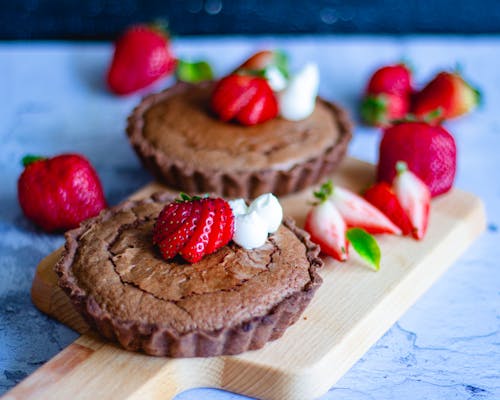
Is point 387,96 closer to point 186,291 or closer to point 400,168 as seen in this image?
point 400,168

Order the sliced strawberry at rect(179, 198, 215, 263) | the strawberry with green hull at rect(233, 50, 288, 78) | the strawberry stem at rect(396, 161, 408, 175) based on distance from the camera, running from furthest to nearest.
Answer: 1. the strawberry with green hull at rect(233, 50, 288, 78)
2. the strawberry stem at rect(396, 161, 408, 175)
3. the sliced strawberry at rect(179, 198, 215, 263)

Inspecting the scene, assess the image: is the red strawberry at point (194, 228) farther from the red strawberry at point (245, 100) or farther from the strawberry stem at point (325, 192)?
the red strawberry at point (245, 100)

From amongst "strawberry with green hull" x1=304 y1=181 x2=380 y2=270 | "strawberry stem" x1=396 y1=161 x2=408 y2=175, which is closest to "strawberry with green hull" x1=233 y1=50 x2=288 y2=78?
"strawberry stem" x1=396 y1=161 x2=408 y2=175

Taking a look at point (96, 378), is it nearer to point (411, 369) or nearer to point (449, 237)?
point (411, 369)

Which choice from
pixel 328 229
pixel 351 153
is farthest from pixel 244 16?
pixel 328 229

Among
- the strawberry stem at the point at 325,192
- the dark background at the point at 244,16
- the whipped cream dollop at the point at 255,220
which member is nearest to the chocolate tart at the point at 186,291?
the whipped cream dollop at the point at 255,220

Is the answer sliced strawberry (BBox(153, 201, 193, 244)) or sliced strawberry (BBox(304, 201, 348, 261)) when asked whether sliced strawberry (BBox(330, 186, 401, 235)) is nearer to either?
sliced strawberry (BBox(304, 201, 348, 261))
